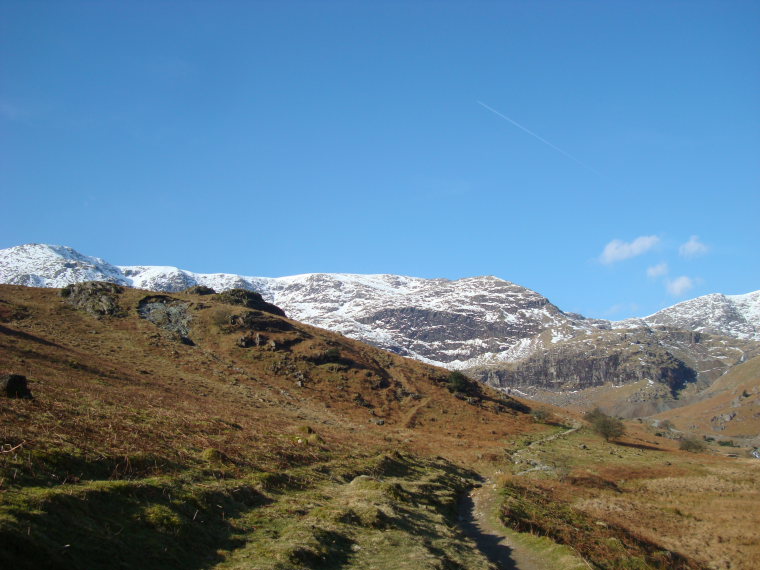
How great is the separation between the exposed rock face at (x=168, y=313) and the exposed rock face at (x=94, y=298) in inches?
197

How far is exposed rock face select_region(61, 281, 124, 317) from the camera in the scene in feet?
312

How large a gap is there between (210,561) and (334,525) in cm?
650

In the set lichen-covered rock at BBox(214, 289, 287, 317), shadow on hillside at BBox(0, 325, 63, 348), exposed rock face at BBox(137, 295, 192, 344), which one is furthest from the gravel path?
lichen-covered rock at BBox(214, 289, 287, 317)

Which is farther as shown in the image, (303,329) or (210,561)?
(303,329)

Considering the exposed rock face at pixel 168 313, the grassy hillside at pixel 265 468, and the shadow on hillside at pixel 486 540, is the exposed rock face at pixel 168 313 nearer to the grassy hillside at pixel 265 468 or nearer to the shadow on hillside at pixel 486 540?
the grassy hillside at pixel 265 468

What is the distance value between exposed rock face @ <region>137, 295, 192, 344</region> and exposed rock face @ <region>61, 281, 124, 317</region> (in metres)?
5.02

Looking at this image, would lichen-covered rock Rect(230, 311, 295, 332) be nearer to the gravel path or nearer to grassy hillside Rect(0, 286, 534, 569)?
grassy hillside Rect(0, 286, 534, 569)

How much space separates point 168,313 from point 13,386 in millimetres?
77022

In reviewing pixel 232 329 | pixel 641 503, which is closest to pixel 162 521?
pixel 641 503

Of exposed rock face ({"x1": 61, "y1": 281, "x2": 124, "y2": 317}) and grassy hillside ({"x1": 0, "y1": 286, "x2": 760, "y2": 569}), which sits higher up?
exposed rock face ({"x1": 61, "y1": 281, "x2": 124, "y2": 317})

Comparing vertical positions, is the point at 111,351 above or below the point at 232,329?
below

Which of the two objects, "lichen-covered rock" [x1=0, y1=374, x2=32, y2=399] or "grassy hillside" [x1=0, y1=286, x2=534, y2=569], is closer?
"grassy hillside" [x1=0, y1=286, x2=534, y2=569]

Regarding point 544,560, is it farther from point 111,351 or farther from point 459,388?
point 459,388

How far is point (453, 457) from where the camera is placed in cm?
5872
